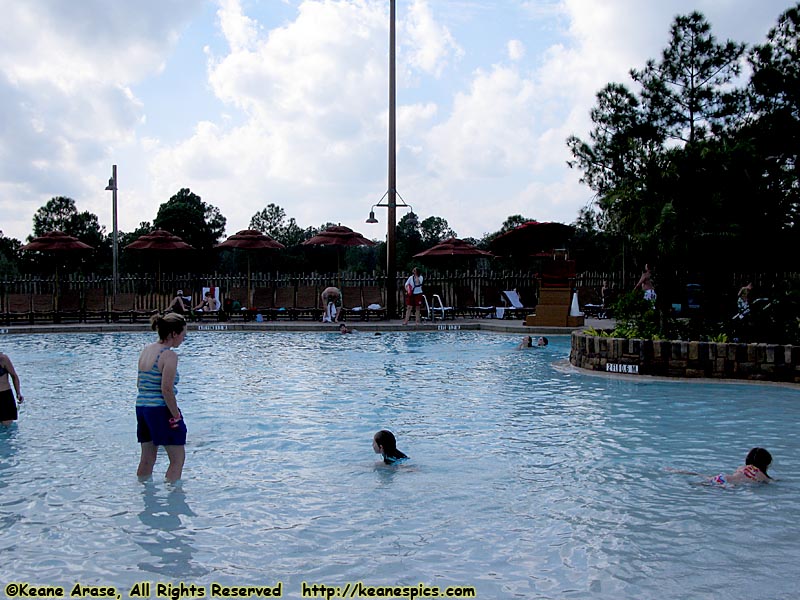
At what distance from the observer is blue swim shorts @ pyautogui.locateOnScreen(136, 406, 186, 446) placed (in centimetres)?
544

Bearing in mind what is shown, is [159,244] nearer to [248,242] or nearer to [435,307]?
[248,242]

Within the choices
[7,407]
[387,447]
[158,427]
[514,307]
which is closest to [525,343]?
[514,307]

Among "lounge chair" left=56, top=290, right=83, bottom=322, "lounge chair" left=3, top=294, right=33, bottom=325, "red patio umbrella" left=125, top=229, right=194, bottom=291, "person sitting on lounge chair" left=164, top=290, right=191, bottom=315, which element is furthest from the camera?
"red patio umbrella" left=125, top=229, right=194, bottom=291

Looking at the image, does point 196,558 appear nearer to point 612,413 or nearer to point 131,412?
point 131,412

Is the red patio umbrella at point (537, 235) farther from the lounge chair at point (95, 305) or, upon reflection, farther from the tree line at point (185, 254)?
the tree line at point (185, 254)

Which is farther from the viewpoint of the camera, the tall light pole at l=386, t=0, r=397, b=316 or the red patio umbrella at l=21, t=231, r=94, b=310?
the red patio umbrella at l=21, t=231, r=94, b=310

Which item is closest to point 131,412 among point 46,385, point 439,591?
point 46,385

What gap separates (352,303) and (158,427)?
16908mm

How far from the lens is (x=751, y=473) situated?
5898 millimetres

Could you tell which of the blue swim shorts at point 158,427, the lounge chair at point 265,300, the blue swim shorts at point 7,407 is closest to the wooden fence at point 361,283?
the lounge chair at point 265,300

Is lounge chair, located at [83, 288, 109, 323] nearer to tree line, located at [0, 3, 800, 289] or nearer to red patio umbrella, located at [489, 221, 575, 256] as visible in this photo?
tree line, located at [0, 3, 800, 289]

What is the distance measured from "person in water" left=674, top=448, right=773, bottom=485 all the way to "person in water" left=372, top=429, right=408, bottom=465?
7.84 ft

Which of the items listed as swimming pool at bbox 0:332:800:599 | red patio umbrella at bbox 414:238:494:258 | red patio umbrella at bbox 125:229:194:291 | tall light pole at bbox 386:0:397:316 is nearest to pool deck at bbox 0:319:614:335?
tall light pole at bbox 386:0:397:316

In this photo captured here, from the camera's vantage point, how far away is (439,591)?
13.2ft
